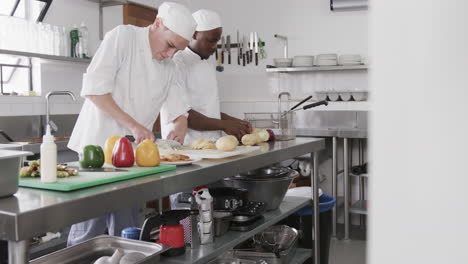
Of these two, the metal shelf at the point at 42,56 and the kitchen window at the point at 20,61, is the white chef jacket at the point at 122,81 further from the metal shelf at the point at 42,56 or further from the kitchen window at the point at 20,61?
the kitchen window at the point at 20,61

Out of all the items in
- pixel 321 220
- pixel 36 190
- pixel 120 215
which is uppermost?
pixel 36 190

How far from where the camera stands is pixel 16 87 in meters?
4.57

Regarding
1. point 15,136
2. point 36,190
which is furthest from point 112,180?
point 15,136

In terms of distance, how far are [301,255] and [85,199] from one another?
1948 millimetres

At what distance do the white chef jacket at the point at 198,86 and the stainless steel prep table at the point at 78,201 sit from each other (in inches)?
53.1

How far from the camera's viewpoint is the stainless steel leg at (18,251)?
1090mm

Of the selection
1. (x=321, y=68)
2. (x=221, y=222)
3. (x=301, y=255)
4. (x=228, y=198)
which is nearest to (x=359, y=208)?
(x=321, y=68)

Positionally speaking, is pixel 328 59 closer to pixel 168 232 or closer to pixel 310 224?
pixel 310 224

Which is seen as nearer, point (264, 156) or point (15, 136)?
point (264, 156)

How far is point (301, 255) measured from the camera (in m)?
2.93

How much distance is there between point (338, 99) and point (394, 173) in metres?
5.19

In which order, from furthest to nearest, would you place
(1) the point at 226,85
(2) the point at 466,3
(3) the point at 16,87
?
(1) the point at 226,85 < (3) the point at 16,87 < (2) the point at 466,3

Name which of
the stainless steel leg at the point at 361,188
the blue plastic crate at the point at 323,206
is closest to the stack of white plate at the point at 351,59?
the stainless steel leg at the point at 361,188

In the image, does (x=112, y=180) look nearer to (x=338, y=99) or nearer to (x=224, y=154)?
(x=224, y=154)
